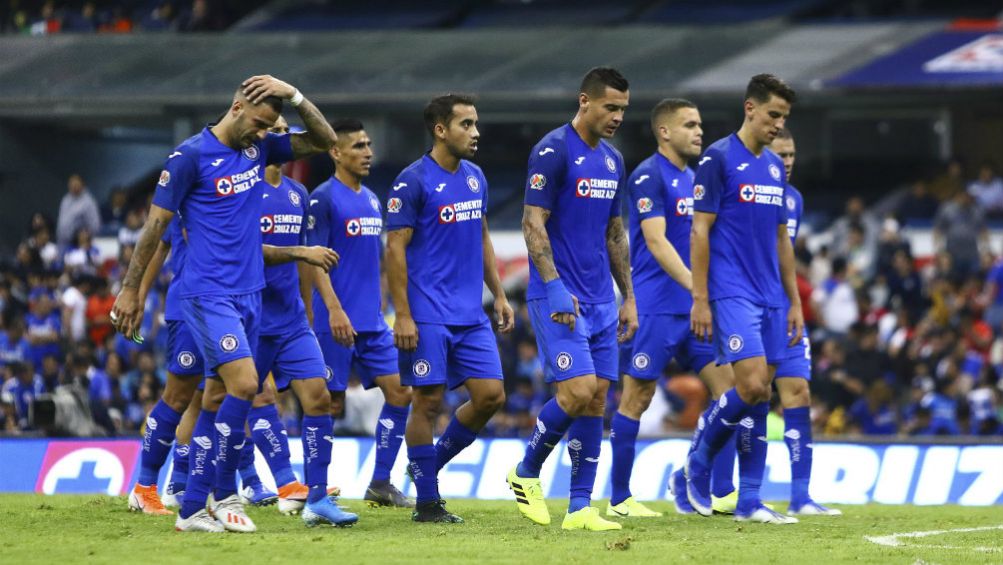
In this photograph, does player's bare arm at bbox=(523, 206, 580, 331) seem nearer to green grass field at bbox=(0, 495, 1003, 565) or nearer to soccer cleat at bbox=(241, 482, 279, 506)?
green grass field at bbox=(0, 495, 1003, 565)

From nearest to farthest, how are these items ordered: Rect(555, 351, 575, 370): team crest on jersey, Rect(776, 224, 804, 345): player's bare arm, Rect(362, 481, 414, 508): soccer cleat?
Rect(555, 351, 575, 370): team crest on jersey < Rect(776, 224, 804, 345): player's bare arm < Rect(362, 481, 414, 508): soccer cleat

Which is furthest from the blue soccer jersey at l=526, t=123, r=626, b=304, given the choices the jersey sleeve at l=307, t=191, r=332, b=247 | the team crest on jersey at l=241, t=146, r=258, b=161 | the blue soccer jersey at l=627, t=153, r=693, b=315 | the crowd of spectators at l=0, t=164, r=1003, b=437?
the crowd of spectators at l=0, t=164, r=1003, b=437

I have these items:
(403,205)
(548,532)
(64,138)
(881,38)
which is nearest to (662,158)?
(403,205)

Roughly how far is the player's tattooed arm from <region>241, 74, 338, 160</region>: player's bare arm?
1.31 m

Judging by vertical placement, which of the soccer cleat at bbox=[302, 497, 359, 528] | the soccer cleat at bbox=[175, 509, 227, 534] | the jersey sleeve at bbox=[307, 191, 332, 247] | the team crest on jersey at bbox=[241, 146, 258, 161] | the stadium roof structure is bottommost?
the soccer cleat at bbox=[302, 497, 359, 528]

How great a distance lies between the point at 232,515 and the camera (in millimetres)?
10516

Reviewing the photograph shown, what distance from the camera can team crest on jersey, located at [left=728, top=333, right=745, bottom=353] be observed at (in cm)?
1132

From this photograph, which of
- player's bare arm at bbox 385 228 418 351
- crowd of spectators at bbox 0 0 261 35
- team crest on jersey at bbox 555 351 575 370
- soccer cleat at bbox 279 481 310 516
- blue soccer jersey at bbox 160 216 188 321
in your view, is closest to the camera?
team crest on jersey at bbox 555 351 575 370

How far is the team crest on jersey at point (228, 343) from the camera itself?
10.2 meters

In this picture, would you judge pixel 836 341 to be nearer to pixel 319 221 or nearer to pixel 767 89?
pixel 319 221

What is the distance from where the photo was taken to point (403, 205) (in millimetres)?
11297

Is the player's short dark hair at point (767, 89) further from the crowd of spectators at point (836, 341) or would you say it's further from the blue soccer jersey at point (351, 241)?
the crowd of spectators at point (836, 341)

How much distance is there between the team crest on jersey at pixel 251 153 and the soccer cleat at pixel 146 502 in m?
2.90

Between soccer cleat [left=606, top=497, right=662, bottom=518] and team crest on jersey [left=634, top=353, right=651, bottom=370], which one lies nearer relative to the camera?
soccer cleat [left=606, top=497, right=662, bottom=518]
